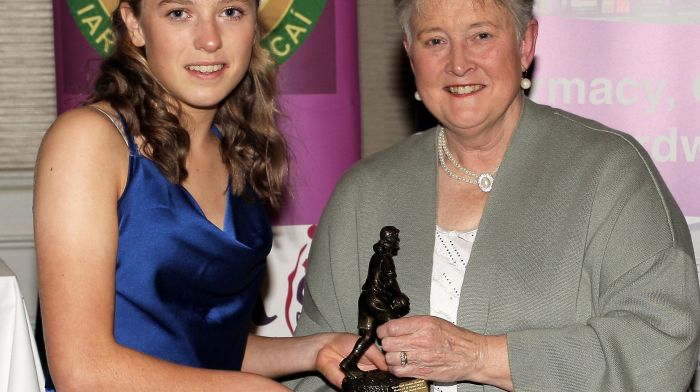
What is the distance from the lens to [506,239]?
7.91 ft

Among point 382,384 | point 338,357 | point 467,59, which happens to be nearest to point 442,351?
point 382,384

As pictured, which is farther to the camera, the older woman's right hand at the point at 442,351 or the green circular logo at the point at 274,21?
the green circular logo at the point at 274,21

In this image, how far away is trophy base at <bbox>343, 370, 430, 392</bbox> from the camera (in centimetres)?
213

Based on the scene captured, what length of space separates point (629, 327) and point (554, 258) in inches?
9.5

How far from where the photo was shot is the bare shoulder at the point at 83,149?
2.04m

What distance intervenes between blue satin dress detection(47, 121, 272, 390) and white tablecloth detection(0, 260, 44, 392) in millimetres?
273

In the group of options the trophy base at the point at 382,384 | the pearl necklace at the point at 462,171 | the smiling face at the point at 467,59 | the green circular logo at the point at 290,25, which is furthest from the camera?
the green circular logo at the point at 290,25

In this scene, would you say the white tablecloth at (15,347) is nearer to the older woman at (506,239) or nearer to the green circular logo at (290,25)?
the older woman at (506,239)

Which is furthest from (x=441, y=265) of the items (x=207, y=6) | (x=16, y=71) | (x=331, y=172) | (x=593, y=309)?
(x=16, y=71)

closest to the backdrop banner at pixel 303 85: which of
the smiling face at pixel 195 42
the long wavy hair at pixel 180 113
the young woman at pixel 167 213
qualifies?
the long wavy hair at pixel 180 113

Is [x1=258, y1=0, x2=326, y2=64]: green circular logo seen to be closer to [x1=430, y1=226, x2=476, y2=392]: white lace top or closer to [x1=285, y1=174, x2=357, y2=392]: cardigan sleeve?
[x1=285, y1=174, x2=357, y2=392]: cardigan sleeve

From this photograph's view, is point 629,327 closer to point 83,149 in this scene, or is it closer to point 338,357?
point 338,357

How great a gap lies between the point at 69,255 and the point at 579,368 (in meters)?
1.09

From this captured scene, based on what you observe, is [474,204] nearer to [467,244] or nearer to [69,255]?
[467,244]
